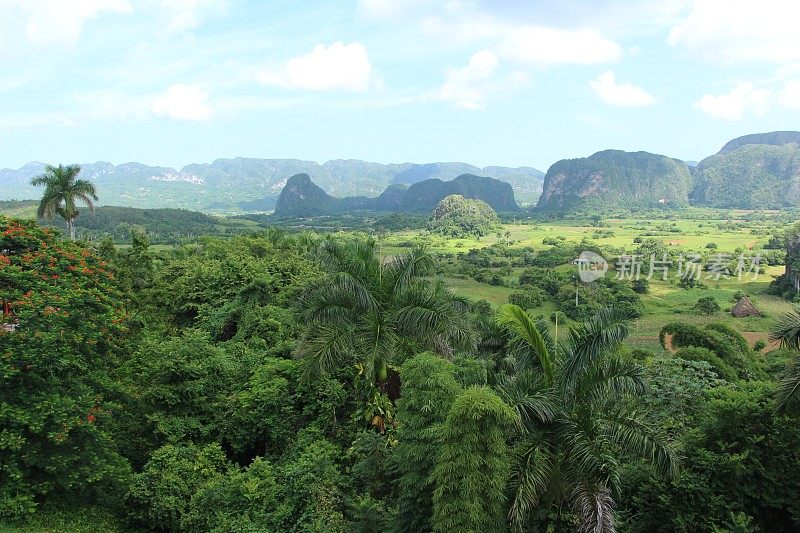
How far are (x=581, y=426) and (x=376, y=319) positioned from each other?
4246 millimetres

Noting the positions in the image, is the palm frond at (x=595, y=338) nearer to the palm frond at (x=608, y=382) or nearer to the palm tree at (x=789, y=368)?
the palm frond at (x=608, y=382)

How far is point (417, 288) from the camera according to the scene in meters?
10.1

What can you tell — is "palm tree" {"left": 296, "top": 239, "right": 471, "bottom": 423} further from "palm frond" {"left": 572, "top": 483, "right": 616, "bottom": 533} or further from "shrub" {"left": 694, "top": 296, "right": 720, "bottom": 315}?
"shrub" {"left": 694, "top": 296, "right": 720, "bottom": 315}

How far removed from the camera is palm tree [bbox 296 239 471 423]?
9.66m

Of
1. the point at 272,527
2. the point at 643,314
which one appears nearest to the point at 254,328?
the point at 272,527

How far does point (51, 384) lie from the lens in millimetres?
8586

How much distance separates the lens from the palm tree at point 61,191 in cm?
2736

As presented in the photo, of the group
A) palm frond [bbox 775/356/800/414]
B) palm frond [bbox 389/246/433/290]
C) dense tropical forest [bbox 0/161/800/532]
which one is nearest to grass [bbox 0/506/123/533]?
dense tropical forest [bbox 0/161/800/532]

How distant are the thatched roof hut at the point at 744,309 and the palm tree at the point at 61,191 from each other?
146 feet

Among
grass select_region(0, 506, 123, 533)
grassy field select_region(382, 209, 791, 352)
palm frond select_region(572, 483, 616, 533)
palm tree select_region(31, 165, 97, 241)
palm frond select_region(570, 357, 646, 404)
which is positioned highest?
palm tree select_region(31, 165, 97, 241)

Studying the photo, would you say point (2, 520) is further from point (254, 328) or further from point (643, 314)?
point (643, 314)

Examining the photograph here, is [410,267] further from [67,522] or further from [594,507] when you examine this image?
[67,522]

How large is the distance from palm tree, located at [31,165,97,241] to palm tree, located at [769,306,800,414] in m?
28.8

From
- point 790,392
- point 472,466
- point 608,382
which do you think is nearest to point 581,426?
point 608,382
